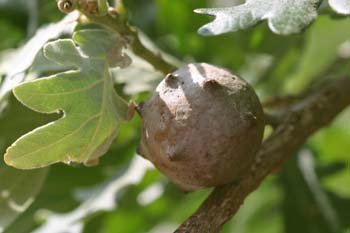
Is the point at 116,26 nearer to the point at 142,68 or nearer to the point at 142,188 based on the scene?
the point at 142,68

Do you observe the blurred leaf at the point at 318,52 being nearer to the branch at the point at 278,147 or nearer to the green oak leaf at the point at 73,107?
the branch at the point at 278,147

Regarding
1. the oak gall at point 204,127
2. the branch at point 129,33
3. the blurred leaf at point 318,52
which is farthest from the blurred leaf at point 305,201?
the oak gall at point 204,127

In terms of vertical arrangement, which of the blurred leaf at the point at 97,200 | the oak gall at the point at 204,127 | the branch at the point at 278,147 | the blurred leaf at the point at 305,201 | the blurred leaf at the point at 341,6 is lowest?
the blurred leaf at the point at 305,201

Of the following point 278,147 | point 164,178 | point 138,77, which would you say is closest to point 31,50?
point 138,77

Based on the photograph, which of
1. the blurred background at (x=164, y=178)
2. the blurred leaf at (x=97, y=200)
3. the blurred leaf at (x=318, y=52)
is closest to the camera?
the blurred leaf at (x=97, y=200)

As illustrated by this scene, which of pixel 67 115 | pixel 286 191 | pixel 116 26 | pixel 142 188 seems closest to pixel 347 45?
pixel 286 191

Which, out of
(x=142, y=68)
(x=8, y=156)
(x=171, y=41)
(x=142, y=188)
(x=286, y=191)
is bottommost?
(x=286, y=191)
